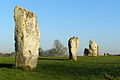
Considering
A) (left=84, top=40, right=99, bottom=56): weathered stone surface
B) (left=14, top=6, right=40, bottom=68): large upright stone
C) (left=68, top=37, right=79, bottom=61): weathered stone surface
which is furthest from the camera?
(left=84, top=40, right=99, bottom=56): weathered stone surface

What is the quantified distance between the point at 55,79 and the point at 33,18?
6.84m

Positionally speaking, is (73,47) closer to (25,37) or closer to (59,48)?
(25,37)

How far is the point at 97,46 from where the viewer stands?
54.1m

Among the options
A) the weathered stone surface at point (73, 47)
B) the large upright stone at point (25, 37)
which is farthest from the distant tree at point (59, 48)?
the large upright stone at point (25, 37)

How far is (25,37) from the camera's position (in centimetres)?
2364

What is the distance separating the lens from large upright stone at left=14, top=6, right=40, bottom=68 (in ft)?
76.6

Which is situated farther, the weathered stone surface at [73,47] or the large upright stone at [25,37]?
the weathered stone surface at [73,47]

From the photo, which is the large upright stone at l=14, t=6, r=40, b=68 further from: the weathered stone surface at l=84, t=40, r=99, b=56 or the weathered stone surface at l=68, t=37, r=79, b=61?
the weathered stone surface at l=84, t=40, r=99, b=56

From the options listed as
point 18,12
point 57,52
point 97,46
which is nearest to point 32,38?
point 18,12

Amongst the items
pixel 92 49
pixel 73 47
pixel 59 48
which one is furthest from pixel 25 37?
pixel 59 48

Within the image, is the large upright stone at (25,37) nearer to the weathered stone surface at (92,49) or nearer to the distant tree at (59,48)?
the weathered stone surface at (92,49)

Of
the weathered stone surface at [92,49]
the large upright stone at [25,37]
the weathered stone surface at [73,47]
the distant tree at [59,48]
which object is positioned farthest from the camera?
the distant tree at [59,48]

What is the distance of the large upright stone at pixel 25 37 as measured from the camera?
76.6ft

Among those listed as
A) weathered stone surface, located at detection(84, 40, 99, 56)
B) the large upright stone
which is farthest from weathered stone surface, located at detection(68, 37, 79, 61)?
weathered stone surface, located at detection(84, 40, 99, 56)
